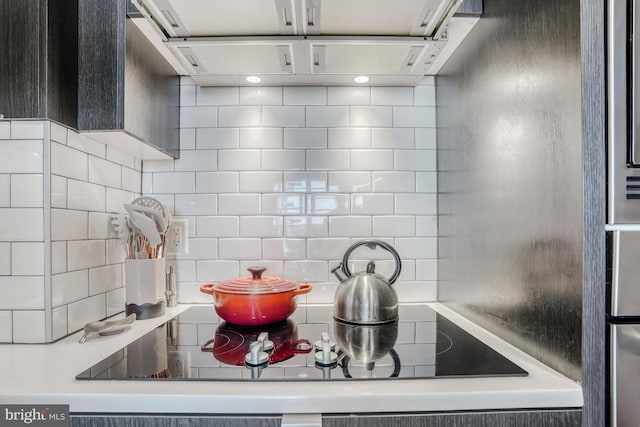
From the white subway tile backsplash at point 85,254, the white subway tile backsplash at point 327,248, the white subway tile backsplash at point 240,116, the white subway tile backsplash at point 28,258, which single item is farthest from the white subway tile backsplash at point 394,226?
the white subway tile backsplash at point 28,258

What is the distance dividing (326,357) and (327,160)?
2.71 ft

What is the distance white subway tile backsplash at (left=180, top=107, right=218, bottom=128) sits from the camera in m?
1.49

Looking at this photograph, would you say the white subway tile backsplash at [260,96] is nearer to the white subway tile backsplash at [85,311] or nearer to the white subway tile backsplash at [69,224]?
the white subway tile backsplash at [69,224]

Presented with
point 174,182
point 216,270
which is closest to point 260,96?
point 174,182

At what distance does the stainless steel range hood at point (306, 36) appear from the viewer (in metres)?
0.96

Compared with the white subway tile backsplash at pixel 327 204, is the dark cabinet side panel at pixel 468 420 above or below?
below

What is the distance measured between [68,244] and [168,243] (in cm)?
44

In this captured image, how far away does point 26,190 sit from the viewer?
98 centimetres

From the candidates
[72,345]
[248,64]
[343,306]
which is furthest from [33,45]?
[343,306]

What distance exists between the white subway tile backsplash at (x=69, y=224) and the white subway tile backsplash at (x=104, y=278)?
0.13m

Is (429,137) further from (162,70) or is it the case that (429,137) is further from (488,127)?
(162,70)

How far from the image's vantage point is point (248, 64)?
4.14 ft

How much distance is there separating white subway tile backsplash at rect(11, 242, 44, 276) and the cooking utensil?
0.46 m

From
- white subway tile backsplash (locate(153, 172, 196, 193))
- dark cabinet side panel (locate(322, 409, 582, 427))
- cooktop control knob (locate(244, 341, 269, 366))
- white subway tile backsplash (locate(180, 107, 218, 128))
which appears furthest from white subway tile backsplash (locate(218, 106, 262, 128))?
dark cabinet side panel (locate(322, 409, 582, 427))
